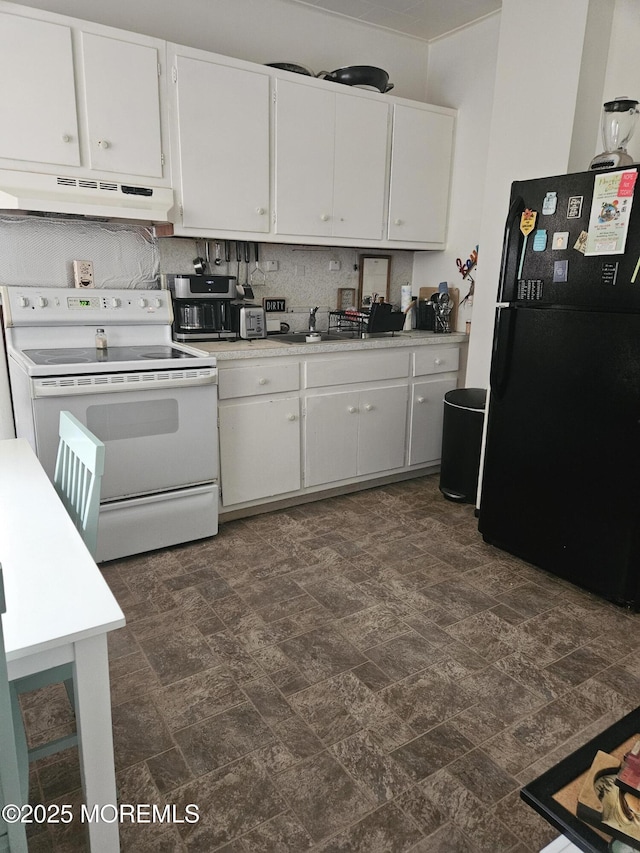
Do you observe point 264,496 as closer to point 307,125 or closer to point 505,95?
point 307,125

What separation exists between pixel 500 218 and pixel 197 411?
192 cm

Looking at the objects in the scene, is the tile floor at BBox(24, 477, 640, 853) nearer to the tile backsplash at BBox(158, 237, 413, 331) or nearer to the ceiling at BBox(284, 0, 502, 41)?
the tile backsplash at BBox(158, 237, 413, 331)

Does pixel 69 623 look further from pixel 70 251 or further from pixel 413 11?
pixel 413 11

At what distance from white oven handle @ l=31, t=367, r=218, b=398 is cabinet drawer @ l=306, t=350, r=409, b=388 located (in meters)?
0.66

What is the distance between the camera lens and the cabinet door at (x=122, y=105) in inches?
103

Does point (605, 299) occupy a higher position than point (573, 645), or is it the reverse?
point (605, 299)

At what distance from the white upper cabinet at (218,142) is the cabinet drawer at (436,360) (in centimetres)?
128

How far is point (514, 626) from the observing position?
90.5 inches

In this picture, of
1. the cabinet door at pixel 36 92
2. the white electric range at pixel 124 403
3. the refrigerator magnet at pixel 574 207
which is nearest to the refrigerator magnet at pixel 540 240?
the refrigerator magnet at pixel 574 207

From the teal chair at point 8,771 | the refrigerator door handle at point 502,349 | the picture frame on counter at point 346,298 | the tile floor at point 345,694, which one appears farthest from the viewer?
the picture frame on counter at point 346,298

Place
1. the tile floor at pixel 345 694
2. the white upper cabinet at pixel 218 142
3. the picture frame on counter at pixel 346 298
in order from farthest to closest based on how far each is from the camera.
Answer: the picture frame on counter at pixel 346 298 < the white upper cabinet at pixel 218 142 < the tile floor at pixel 345 694

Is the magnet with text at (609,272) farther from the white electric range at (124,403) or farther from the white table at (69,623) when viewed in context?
the white table at (69,623)

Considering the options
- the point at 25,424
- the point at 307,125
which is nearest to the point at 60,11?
the point at 307,125

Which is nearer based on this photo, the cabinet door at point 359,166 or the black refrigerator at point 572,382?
the black refrigerator at point 572,382
